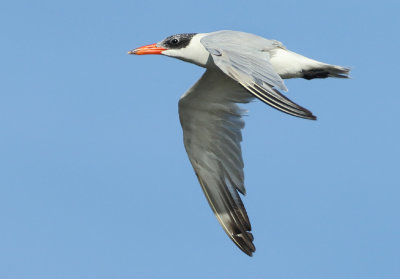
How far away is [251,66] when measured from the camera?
11.0 m

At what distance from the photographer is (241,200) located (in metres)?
13.9

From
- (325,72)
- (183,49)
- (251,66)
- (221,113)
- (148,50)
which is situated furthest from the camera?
(221,113)

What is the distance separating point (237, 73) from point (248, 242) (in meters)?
3.56

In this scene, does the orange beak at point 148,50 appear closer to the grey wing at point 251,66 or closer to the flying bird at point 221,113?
the flying bird at point 221,113

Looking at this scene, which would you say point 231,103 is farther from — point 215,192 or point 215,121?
point 215,192

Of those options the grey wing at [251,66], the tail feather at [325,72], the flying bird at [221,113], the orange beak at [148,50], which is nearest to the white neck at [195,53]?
the flying bird at [221,113]

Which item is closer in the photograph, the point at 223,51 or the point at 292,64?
the point at 223,51

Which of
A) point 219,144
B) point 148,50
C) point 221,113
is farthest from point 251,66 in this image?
point 219,144

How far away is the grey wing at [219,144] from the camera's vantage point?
1365 centimetres

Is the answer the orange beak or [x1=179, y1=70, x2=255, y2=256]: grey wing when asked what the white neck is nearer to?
the orange beak

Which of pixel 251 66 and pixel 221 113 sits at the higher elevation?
pixel 251 66

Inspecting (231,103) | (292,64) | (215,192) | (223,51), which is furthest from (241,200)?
(223,51)

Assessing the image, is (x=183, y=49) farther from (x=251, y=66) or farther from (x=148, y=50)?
(x=251, y=66)

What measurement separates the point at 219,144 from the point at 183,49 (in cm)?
183
